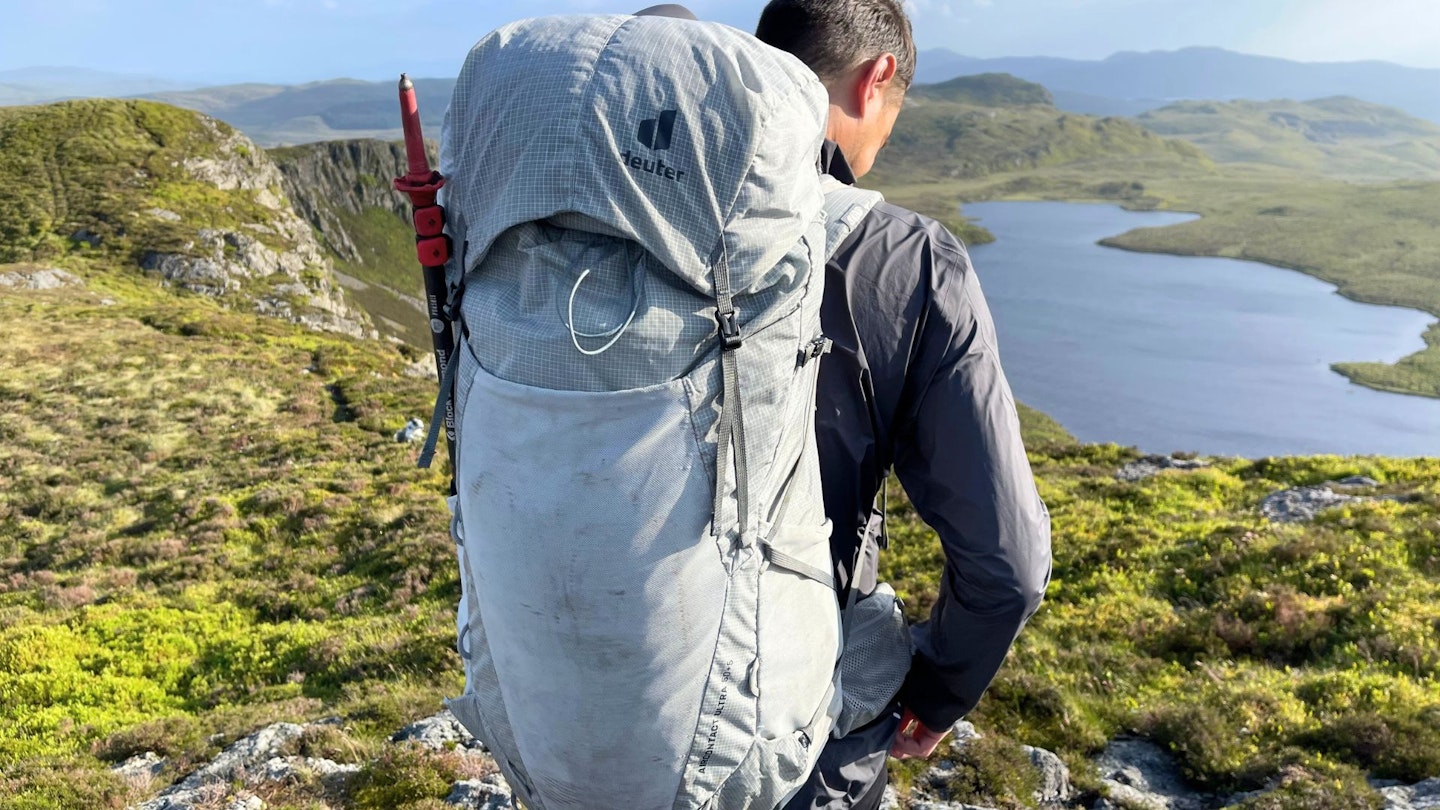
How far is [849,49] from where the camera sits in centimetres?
254

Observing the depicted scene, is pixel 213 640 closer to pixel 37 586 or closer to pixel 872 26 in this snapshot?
pixel 37 586

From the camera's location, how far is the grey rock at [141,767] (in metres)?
6.46

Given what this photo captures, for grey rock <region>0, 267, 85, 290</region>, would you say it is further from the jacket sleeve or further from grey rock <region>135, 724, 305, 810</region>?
the jacket sleeve

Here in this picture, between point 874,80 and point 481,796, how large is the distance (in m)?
5.39

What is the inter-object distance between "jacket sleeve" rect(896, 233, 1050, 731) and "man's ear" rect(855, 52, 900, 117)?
58 cm

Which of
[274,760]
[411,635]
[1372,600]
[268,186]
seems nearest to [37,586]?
[411,635]

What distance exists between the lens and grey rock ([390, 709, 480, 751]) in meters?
6.43

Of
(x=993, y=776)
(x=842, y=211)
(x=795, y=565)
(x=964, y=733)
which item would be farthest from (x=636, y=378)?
(x=964, y=733)

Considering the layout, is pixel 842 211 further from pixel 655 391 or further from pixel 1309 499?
pixel 1309 499

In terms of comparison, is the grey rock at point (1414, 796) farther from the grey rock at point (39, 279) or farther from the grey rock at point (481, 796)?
the grey rock at point (39, 279)

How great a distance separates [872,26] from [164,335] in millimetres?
42244

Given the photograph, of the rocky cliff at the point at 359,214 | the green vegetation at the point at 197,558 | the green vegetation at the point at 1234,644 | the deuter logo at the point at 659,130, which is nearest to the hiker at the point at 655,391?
the deuter logo at the point at 659,130

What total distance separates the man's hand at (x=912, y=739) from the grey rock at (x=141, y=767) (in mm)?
6361

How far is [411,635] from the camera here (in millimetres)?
9938
